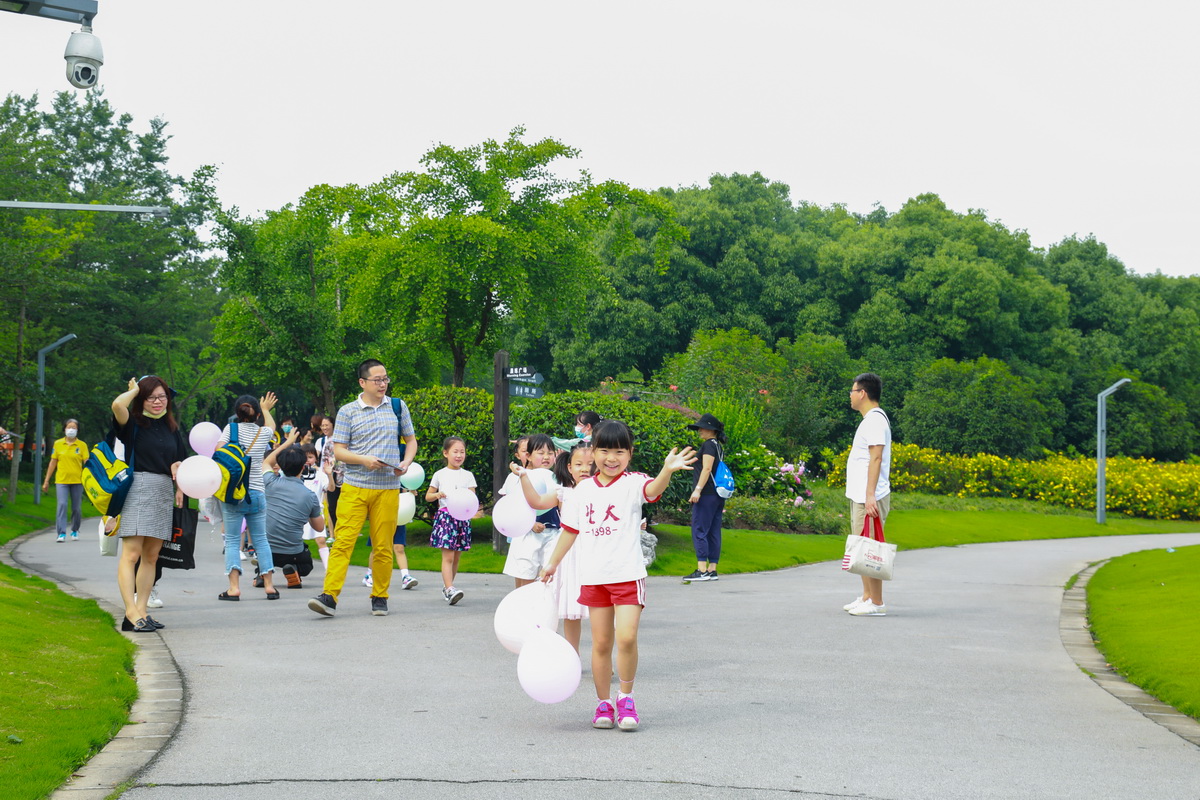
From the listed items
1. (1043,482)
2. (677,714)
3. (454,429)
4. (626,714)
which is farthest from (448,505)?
(1043,482)

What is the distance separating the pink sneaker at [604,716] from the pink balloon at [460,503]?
5542 millimetres

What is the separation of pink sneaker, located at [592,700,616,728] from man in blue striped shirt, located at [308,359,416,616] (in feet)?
14.9

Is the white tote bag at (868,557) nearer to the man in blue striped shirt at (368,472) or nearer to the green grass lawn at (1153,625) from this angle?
the green grass lawn at (1153,625)

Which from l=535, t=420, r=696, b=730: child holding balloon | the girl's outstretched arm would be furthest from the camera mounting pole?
the girl's outstretched arm

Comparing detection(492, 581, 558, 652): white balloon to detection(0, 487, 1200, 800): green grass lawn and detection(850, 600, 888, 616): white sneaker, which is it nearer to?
detection(0, 487, 1200, 800): green grass lawn

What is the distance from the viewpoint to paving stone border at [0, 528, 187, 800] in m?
4.82

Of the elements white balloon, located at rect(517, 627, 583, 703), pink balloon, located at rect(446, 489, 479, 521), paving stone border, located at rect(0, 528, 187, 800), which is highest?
pink balloon, located at rect(446, 489, 479, 521)

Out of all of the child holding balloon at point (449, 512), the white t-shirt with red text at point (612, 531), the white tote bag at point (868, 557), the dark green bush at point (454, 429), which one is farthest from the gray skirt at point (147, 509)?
the dark green bush at point (454, 429)

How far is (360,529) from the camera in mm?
10062

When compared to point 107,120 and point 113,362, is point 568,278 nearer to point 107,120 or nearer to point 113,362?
point 113,362

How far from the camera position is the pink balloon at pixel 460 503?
37.3ft

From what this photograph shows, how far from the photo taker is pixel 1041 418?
150 ft

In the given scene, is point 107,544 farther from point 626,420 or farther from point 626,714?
point 626,420

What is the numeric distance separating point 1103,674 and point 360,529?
19.0 feet
